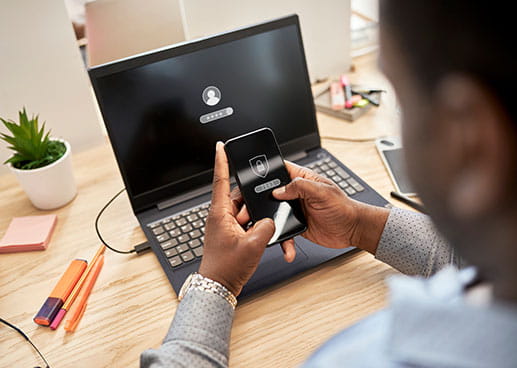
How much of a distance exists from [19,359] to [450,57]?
74 cm

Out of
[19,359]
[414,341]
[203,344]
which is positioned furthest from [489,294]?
[19,359]

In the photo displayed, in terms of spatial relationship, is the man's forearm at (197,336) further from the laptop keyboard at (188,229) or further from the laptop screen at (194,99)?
the laptop screen at (194,99)

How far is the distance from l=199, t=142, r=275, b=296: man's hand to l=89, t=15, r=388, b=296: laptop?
106 mm

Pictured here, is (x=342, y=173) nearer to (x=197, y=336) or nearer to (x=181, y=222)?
(x=181, y=222)

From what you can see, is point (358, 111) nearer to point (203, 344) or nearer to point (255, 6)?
point (255, 6)

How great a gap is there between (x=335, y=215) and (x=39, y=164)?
1.98 feet

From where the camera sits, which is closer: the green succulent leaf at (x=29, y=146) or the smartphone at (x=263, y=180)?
the smartphone at (x=263, y=180)

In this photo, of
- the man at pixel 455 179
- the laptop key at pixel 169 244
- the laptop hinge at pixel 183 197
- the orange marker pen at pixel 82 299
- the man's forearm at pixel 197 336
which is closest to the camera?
the man at pixel 455 179

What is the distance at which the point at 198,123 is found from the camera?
3.37ft

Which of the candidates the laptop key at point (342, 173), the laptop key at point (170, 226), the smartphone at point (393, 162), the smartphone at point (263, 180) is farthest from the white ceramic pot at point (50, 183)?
the smartphone at point (393, 162)

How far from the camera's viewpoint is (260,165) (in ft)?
2.87

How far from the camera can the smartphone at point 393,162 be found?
1.04 meters

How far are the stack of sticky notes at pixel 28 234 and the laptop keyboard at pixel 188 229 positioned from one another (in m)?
0.21

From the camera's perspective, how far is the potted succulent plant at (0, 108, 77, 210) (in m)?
1.02
